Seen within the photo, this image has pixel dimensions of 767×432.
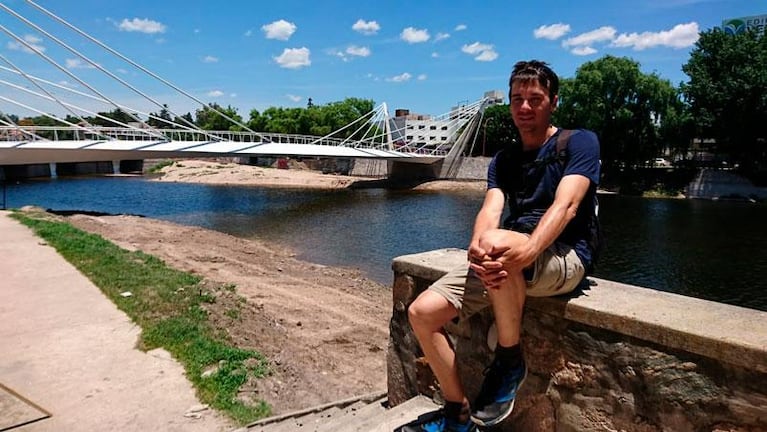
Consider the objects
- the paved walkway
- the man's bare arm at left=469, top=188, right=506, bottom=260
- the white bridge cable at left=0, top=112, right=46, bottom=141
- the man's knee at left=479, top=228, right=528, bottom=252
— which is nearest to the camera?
the man's knee at left=479, top=228, right=528, bottom=252

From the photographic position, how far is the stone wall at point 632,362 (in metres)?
1.81

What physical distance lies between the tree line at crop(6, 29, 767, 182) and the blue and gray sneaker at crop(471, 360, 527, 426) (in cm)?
2982

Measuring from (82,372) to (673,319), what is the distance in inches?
187

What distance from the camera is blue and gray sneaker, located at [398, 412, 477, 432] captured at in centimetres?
231

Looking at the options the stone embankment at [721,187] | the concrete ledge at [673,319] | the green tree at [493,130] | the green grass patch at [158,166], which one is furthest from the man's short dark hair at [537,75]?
the green grass patch at [158,166]

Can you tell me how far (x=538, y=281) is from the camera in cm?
217

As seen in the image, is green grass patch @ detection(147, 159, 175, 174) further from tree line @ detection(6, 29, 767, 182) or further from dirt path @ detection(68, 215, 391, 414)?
dirt path @ detection(68, 215, 391, 414)

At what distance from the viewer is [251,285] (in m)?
9.62

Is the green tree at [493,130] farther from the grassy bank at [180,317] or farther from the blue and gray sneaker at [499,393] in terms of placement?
the blue and gray sneaker at [499,393]

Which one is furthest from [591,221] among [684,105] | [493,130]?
[493,130]

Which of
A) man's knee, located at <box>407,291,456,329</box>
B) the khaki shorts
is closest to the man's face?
the khaki shorts

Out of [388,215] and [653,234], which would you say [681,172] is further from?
[388,215]

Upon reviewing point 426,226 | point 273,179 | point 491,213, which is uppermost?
point 491,213

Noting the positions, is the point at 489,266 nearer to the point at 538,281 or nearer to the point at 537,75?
the point at 538,281
